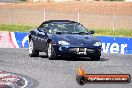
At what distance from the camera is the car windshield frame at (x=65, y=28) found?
1977 centimetres

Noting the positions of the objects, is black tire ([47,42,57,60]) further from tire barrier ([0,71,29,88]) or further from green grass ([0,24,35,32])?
green grass ([0,24,35,32])

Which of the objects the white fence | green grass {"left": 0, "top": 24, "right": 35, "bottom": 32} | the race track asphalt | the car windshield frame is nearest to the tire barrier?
the race track asphalt

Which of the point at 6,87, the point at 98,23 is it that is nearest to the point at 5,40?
the point at 6,87

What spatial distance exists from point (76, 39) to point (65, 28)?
4.66ft

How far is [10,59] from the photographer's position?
Answer: 783 inches

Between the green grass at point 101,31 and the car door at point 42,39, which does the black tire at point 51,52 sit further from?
the green grass at point 101,31

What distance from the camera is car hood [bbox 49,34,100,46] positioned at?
18719mm

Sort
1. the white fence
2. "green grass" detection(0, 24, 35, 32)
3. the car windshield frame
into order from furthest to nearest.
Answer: the white fence → "green grass" detection(0, 24, 35, 32) → the car windshield frame

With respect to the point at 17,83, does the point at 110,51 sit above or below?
below

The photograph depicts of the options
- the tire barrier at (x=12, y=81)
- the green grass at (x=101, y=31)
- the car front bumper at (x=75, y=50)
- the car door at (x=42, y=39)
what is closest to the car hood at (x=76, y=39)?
the car front bumper at (x=75, y=50)

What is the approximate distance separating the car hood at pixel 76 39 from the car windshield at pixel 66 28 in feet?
1.60

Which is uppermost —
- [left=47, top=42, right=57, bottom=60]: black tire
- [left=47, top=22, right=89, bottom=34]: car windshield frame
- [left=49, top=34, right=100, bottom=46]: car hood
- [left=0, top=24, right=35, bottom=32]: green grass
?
[left=47, top=22, right=89, bottom=34]: car windshield frame

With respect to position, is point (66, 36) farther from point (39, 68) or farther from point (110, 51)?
point (110, 51)

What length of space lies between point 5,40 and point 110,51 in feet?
21.0
